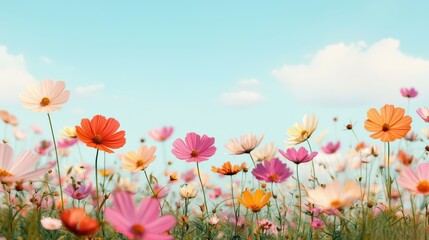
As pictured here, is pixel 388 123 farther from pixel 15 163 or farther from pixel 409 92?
pixel 409 92

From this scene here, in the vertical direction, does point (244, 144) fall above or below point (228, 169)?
above

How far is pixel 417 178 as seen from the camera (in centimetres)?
136

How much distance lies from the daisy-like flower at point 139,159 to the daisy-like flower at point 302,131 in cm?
56

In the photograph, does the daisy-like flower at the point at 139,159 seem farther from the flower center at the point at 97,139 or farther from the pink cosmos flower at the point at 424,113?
the pink cosmos flower at the point at 424,113

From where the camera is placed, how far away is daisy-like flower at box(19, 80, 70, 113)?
1.61 metres

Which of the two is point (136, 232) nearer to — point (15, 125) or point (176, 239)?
point (176, 239)

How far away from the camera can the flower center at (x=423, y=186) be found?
134 cm

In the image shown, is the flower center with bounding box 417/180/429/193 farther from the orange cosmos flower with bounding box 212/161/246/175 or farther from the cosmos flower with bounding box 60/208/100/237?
the cosmos flower with bounding box 60/208/100/237

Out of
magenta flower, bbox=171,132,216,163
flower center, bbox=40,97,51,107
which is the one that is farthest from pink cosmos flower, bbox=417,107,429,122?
flower center, bbox=40,97,51,107

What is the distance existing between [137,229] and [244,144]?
4.01 ft

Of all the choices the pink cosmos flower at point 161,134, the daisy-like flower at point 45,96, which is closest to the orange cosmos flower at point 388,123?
the daisy-like flower at point 45,96

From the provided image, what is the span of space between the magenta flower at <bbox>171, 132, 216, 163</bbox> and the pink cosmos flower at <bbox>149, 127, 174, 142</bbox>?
123 cm

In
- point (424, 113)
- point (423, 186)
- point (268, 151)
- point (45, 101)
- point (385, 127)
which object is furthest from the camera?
point (268, 151)

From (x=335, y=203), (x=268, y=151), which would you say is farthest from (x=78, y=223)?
(x=268, y=151)
